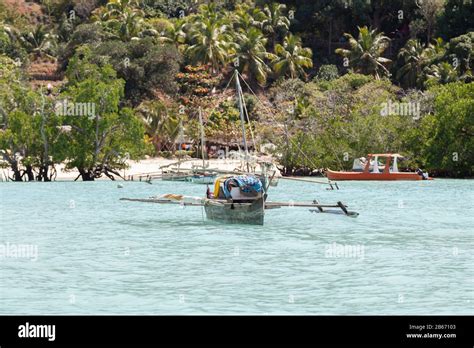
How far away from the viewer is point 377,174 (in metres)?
76.9

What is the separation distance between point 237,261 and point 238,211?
800 centimetres

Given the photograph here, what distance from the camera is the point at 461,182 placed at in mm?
74375

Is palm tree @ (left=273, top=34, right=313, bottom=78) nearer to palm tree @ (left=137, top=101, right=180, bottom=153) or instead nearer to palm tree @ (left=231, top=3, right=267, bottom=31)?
palm tree @ (left=231, top=3, right=267, bottom=31)

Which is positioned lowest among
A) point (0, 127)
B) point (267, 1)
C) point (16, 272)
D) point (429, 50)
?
point (16, 272)

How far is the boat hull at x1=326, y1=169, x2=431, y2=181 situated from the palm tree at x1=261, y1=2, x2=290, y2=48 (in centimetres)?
3679

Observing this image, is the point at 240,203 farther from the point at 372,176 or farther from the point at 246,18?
the point at 246,18

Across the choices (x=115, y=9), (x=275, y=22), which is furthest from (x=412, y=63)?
(x=115, y=9)

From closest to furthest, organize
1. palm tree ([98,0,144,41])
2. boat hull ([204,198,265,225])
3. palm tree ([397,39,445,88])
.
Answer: boat hull ([204,198,265,225]) < palm tree ([397,39,445,88]) < palm tree ([98,0,144,41])

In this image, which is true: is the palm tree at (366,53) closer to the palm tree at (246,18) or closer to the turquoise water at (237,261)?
the palm tree at (246,18)

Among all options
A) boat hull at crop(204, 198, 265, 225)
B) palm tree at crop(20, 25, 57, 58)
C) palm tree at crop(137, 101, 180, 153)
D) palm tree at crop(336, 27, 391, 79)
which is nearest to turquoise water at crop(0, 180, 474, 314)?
boat hull at crop(204, 198, 265, 225)

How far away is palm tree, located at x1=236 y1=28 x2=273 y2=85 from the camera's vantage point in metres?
103
